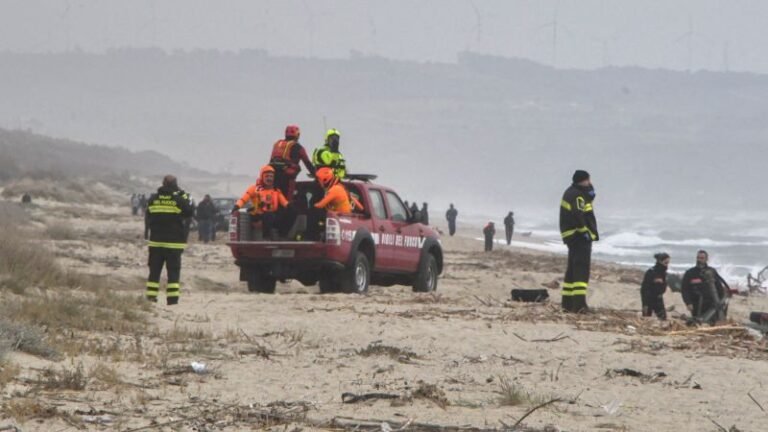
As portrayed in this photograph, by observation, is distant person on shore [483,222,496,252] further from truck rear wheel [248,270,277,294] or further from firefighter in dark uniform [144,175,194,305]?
firefighter in dark uniform [144,175,194,305]

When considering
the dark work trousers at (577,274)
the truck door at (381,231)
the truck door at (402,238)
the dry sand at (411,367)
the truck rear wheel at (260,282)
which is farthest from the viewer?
the truck door at (402,238)

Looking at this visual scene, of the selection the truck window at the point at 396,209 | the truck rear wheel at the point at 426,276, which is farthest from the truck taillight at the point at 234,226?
the truck rear wheel at the point at 426,276

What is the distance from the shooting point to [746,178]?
198625 millimetres

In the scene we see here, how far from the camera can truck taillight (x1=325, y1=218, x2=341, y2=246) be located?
679 inches

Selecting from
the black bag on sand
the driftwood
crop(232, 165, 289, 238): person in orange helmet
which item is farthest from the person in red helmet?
the driftwood

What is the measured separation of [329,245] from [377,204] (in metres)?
1.65

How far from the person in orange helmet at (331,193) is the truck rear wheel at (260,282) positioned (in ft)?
4.72

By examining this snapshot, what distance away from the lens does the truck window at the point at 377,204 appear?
60.8 ft

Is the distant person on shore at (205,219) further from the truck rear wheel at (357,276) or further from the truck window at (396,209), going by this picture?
the truck rear wheel at (357,276)

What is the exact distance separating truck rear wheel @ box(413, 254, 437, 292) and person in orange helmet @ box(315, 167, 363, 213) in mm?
2673

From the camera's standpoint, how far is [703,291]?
1658 cm

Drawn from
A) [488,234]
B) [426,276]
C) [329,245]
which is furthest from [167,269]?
[488,234]

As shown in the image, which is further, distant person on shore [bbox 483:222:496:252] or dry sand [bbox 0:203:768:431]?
distant person on shore [bbox 483:222:496:252]

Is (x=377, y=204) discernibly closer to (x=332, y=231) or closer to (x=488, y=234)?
(x=332, y=231)
